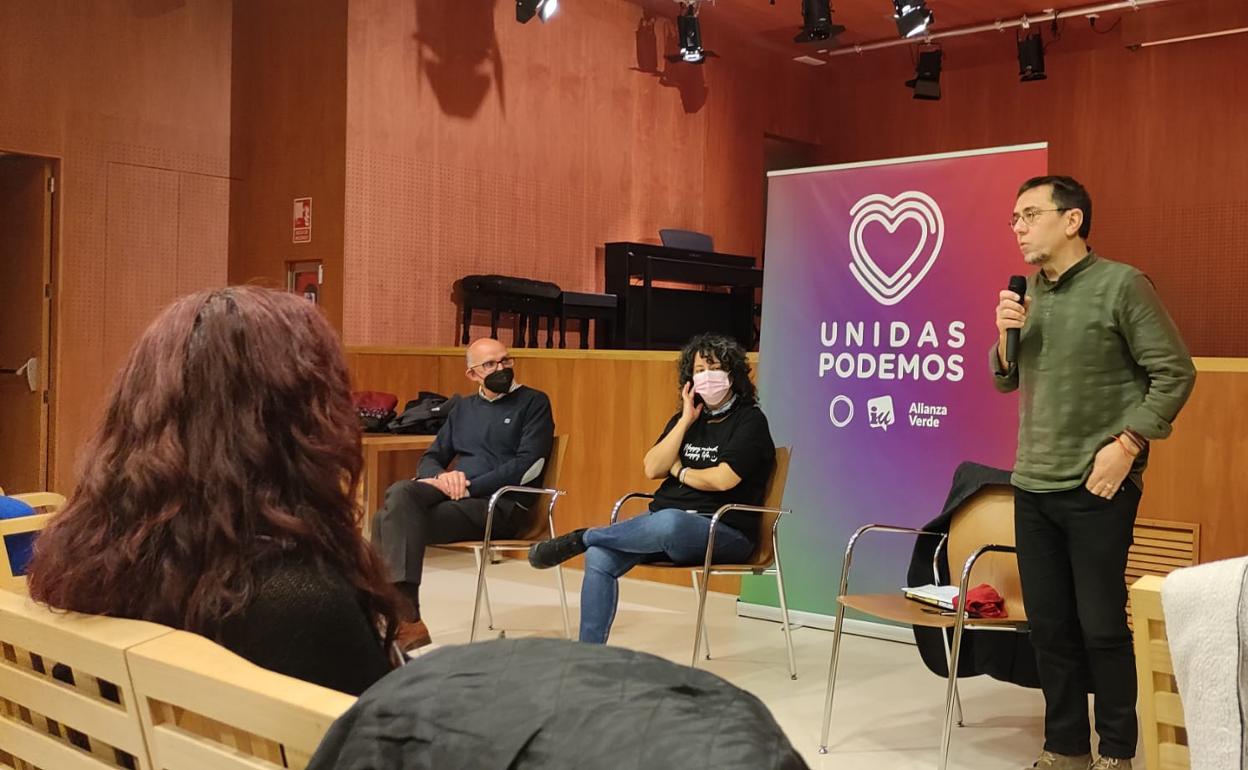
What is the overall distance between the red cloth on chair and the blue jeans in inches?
35.9

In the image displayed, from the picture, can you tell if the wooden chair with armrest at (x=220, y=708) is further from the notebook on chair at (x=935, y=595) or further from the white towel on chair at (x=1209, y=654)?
the notebook on chair at (x=935, y=595)

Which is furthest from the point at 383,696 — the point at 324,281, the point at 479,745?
the point at 324,281

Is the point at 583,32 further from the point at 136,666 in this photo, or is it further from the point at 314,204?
the point at 136,666

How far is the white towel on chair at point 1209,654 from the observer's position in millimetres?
1346

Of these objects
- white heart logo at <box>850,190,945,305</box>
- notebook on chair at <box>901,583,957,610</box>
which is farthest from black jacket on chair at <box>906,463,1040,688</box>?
white heart logo at <box>850,190,945,305</box>

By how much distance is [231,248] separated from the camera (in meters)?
8.92

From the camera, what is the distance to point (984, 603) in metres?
3.52

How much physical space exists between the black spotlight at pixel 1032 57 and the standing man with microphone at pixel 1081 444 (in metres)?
8.26

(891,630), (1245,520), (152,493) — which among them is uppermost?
(152,493)

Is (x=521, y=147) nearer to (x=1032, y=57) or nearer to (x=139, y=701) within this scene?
(x=1032, y=57)

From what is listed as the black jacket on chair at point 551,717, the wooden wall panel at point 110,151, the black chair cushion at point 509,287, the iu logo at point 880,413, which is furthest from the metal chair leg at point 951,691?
the wooden wall panel at point 110,151

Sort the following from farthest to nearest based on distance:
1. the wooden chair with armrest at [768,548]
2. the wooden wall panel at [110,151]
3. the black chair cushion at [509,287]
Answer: the black chair cushion at [509,287] < the wooden wall panel at [110,151] < the wooden chair with armrest at [768,548]

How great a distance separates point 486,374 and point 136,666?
13.2 feet

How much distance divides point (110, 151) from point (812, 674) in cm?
601
